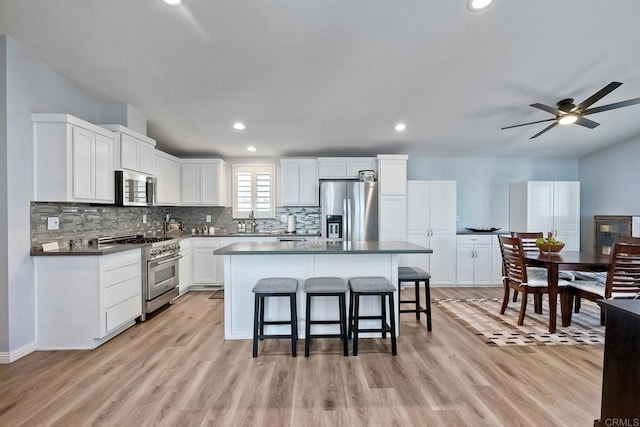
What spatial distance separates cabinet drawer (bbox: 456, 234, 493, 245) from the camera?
5363 millimetres

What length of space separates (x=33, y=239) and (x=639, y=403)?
4.36 m

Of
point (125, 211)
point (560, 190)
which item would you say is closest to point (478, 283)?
point (560, 190)

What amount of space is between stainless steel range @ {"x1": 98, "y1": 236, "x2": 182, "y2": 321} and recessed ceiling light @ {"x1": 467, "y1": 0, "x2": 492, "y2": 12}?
3.95 m

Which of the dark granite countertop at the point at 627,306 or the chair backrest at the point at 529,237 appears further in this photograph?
the chair backrest at the point at 529,237

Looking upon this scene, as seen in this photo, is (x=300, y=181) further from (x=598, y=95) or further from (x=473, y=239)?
(x=598, y=95)

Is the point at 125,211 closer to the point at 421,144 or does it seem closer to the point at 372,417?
the point at 372,417

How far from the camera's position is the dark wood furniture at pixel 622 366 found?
4.59 ft

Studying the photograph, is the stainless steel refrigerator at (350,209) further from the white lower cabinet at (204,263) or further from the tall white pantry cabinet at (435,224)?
the white lower cabinet at (204,263)

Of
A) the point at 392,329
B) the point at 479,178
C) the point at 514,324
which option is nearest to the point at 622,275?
the point at 514,324

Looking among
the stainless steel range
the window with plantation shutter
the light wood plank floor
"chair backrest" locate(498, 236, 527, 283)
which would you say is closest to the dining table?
"chair backrest" locate(498, 236, 527, 283)

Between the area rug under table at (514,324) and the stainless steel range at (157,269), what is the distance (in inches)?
144

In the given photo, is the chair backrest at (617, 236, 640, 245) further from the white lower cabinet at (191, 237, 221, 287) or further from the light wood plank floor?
the white lower cabinet at (191, 237, 221, 287)

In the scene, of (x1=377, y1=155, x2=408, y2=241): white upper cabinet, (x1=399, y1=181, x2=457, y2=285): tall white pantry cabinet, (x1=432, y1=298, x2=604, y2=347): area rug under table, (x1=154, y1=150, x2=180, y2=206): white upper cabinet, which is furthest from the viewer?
(x1=399, y1=181, x2=457, y2=285): tall white pantry cabinet

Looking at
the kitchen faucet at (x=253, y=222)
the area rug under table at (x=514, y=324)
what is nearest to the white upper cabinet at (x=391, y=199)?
the area rug under table at (x=514, y=324)
